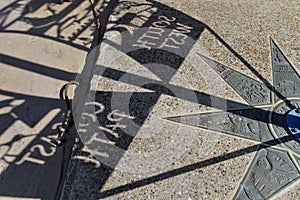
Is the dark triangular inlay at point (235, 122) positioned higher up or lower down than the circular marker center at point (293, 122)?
lower down

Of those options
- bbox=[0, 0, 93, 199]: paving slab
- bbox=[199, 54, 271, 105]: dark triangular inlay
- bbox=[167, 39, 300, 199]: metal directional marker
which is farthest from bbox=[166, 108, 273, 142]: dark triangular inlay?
bbox=[0, 0, 93, 199]: paving slab

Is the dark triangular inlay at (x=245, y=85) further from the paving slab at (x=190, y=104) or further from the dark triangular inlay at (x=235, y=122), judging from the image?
the dark triangular inlay at (x=235, y=122)

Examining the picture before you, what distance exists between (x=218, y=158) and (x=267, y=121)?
597 mm

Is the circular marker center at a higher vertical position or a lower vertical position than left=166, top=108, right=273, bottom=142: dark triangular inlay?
higher

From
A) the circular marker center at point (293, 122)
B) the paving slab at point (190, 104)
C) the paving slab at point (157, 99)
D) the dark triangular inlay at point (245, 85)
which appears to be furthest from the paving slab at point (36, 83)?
the circular marker center at point (293, 122)

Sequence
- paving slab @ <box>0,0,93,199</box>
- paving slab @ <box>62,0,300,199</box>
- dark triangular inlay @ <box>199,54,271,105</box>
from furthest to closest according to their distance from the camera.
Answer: dark triangular inlay @ <box>199,54,271,105</box> < paving slab @ <box>0,0,93,199</box> < paving slab @ <box>62,0,300,199</box>

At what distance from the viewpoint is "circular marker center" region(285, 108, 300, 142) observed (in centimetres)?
298

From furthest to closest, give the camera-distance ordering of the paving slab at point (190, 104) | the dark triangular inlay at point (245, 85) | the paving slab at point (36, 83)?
1. the dark triangular inlay at point (245, 85)
2. the paving slab at point (36, 83)
3. the paving slab at point (190, 104)

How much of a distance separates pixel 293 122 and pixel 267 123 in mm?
225

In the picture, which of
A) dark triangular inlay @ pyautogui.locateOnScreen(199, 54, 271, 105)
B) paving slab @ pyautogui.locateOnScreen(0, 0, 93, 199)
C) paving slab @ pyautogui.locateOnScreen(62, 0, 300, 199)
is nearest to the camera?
paving slab @ pyautogui.locateOnScreen(62, 0, 300, 199)

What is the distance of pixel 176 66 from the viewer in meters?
3.59

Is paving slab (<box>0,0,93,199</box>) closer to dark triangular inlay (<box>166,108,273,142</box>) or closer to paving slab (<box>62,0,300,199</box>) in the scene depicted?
paving slab (<box>62,0,300,199</box>)

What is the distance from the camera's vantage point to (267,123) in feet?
9.98

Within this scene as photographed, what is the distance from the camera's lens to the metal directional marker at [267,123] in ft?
8.73
